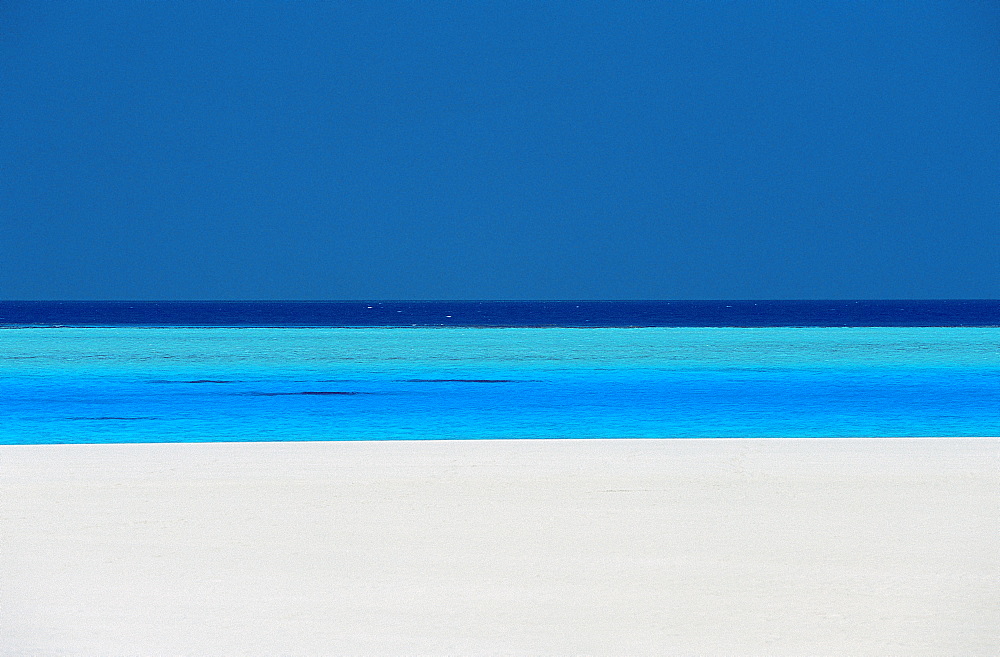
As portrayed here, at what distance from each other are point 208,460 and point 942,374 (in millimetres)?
17584

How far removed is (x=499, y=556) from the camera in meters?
4.45

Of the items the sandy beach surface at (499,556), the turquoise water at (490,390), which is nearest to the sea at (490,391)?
the turquoise water at (490,390)

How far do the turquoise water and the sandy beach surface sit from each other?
198 inches

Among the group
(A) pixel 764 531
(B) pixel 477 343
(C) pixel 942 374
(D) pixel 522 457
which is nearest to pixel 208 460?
(D) pixel 522 457

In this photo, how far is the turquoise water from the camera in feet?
41.4

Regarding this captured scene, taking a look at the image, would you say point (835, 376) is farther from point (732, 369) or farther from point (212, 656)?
point (212, 656)

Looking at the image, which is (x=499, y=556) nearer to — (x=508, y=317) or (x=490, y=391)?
(x=490, y=391)

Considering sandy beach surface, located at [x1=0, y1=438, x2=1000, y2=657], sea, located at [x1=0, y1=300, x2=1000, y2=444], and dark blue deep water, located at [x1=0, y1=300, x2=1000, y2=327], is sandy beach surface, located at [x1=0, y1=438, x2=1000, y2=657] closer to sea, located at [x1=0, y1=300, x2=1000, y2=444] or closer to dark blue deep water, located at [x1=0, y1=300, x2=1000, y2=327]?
sea, located at [x1=0, y1=300, x2=1000, y2=444]

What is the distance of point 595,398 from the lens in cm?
1647

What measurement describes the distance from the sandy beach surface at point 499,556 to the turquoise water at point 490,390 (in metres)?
5.02

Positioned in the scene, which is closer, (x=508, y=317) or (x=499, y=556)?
(x=499, y=556)

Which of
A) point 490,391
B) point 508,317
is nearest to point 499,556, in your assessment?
point 490,391

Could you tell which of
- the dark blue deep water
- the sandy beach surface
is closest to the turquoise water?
the sandy beach surface

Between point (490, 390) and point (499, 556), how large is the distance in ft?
44.0
